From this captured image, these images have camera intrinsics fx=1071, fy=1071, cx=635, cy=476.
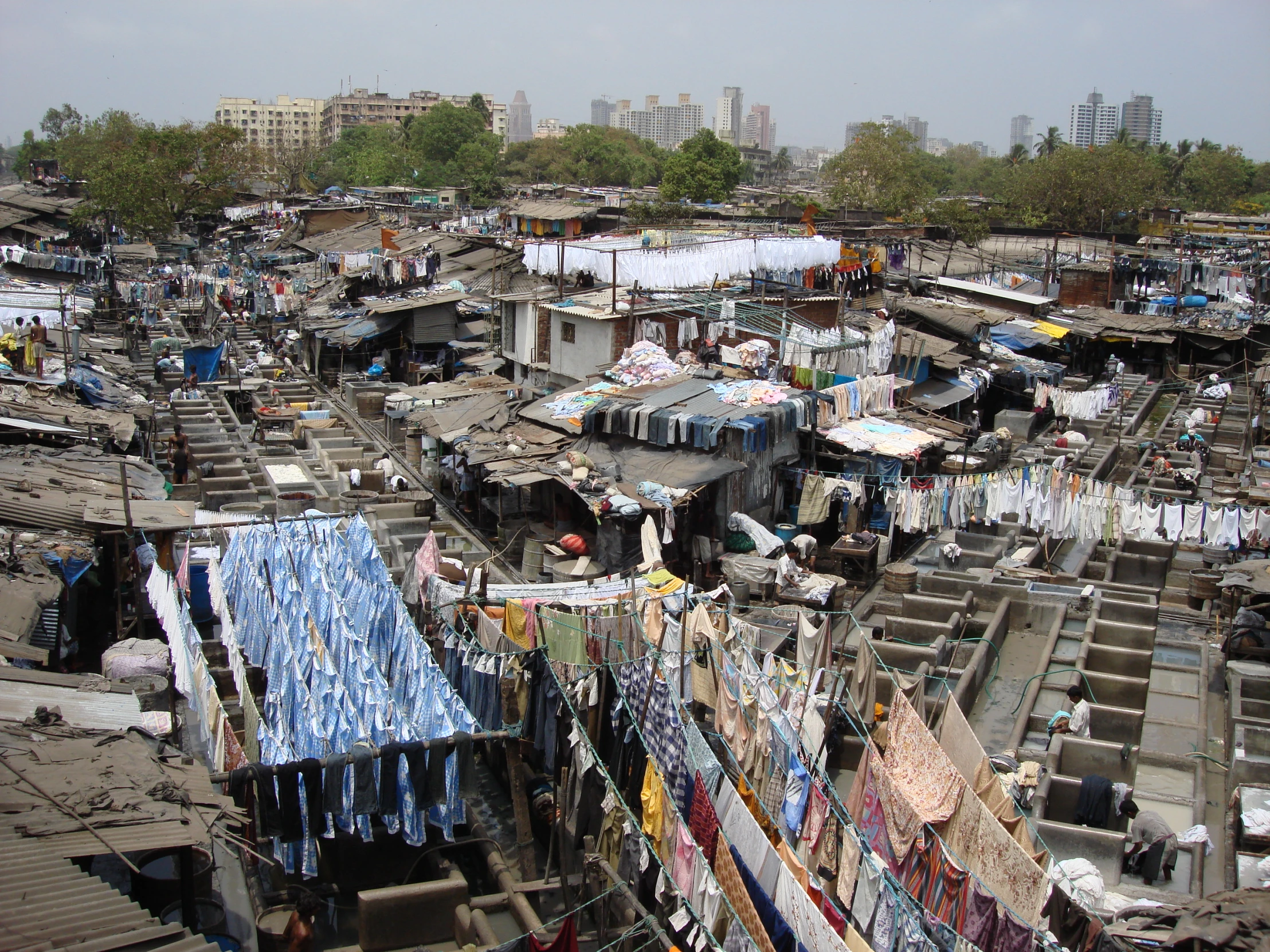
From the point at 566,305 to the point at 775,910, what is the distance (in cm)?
1845

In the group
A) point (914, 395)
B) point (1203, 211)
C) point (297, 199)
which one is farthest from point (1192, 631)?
Answer: point (1203, 211)

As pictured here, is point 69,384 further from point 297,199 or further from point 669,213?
point 297,199

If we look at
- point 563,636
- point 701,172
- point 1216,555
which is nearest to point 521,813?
point 563,636

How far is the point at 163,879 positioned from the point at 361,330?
2783cm

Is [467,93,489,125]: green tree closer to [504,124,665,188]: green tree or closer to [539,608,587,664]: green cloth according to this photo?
[504,124,665,188]: green tree

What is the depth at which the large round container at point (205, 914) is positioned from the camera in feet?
27.3

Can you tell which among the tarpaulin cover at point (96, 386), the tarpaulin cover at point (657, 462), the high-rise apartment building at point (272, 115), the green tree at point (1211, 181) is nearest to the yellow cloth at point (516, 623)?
the tarpaulin cover at point (657, 462)

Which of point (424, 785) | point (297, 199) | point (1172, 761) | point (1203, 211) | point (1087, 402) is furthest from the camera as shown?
point (1203, 211)

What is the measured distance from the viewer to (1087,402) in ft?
104

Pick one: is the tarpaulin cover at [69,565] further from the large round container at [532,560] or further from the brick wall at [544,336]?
the brick wall at [544,336]

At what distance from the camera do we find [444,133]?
9538 centimetres

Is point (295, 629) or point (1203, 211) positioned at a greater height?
point (1203, 211)

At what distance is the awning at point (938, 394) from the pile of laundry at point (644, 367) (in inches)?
321

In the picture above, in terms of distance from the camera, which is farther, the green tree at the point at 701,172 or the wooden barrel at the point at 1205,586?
the green tree at the point at 701,172
